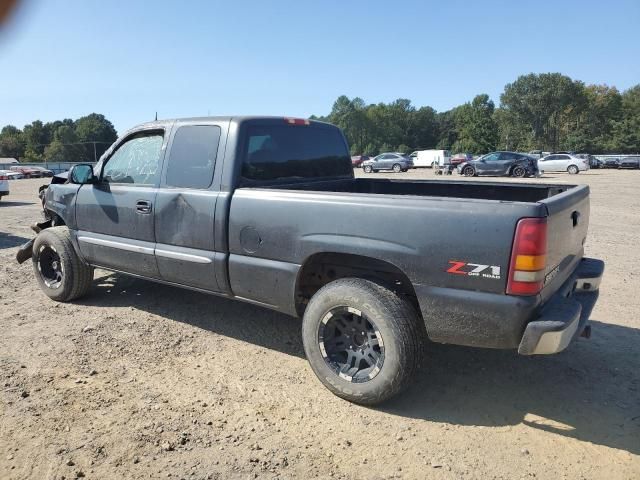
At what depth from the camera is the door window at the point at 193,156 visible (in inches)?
158

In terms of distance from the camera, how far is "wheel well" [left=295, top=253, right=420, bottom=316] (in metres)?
3.30

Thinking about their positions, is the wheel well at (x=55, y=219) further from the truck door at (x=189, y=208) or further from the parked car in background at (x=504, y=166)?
the parked car in background at (x=504, y=166)

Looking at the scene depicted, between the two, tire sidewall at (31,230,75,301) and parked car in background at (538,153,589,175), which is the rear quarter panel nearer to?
tire sidewall at (31,230,75,301)

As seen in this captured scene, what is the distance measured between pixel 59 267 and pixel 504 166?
28.2 m

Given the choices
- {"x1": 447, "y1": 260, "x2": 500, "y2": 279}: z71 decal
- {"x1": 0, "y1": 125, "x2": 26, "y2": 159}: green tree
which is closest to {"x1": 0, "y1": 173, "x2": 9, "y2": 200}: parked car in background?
{"x1": 447, "y1": 260, "x2": 500, "y2": 279}: z71 decal

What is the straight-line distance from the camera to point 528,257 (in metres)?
2.66

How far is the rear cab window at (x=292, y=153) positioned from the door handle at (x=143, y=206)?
0.99 meters

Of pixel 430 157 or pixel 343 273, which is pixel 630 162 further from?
pixel 343 273

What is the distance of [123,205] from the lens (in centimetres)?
453

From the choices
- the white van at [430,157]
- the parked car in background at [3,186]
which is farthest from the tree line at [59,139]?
the parked car in background at [3,186]

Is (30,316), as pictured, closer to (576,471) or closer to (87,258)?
(87,258)

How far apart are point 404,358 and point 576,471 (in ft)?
3.51

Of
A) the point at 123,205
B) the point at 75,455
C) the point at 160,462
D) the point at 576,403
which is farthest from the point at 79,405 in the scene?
the point at 576,403

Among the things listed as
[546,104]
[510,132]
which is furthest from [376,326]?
[510,132]
